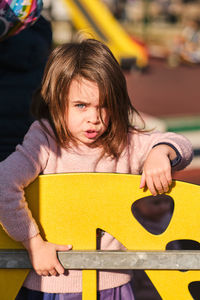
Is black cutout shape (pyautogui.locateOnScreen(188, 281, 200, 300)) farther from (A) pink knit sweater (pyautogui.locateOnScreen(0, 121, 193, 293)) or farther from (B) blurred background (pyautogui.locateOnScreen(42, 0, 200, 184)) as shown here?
(B) blurred background (pyautogui.locateOnScreen(42, 0, 200, 184))

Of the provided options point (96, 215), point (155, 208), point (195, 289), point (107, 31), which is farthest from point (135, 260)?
point (107, 31)

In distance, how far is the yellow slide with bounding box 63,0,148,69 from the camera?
10089 mm

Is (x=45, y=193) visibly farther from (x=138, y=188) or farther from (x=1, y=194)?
(x=138, y=188)

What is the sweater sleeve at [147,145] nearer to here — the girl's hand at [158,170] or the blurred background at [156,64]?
the girl's hand at [158,170]

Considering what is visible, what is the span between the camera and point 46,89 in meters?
1.59

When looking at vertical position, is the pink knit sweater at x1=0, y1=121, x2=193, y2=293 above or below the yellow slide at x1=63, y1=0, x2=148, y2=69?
above

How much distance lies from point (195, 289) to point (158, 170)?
39 cm

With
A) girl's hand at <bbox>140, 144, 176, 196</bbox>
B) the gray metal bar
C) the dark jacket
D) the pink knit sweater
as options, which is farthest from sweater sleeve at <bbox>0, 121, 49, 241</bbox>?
the dark jacket

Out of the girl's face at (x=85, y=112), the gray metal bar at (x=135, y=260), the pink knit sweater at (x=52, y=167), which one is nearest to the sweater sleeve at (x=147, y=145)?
the pink knit sweater at (x=52, y=167)

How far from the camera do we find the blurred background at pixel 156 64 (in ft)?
19.1

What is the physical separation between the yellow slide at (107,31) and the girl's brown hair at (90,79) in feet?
27.3

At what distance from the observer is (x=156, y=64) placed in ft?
36.3

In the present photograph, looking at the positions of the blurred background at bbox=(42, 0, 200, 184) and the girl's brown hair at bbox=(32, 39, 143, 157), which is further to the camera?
the blurred background at bbox=(42, 0, 200, 184)

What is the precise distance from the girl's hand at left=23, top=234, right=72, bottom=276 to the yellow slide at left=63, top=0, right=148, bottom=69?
28.3 feet
